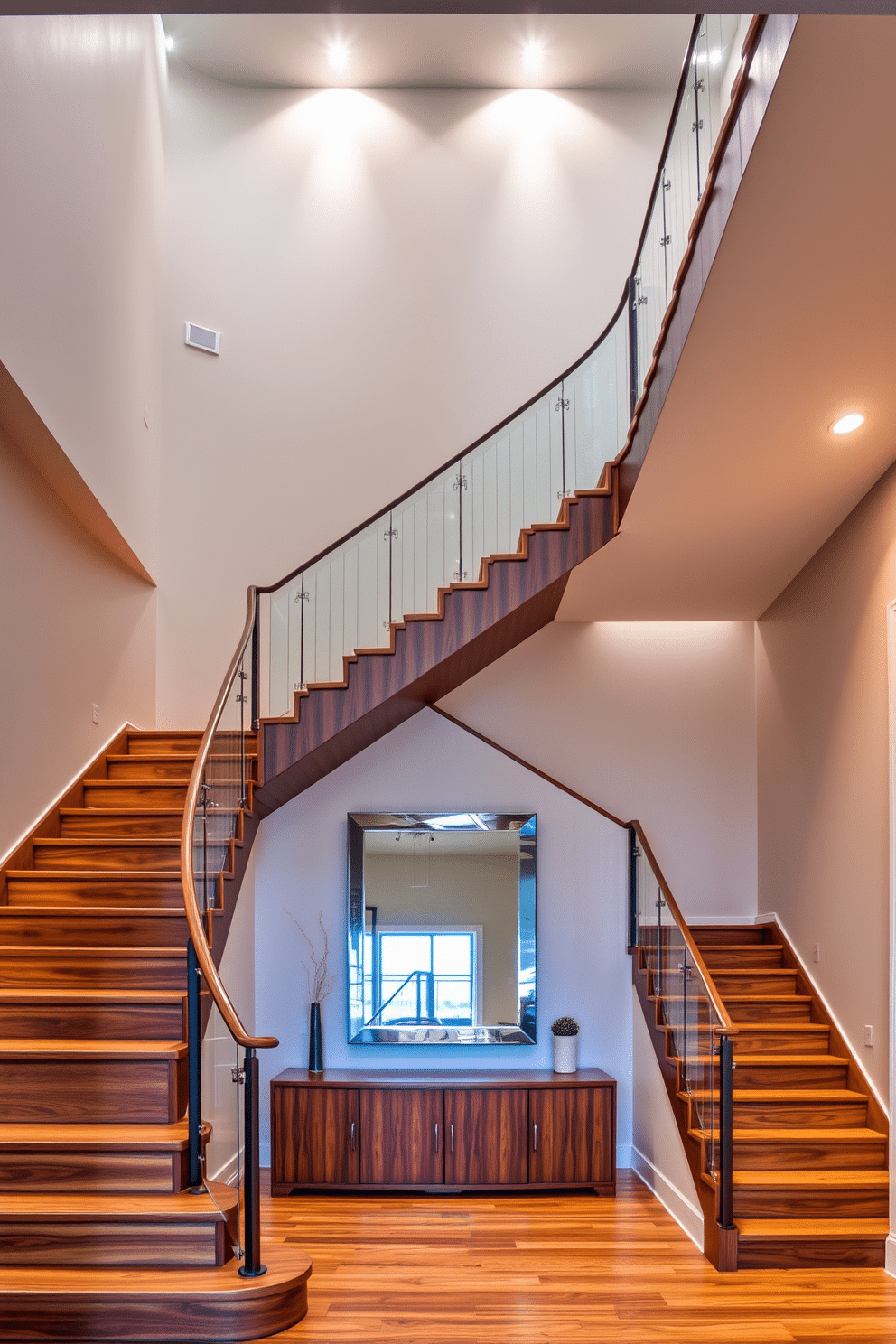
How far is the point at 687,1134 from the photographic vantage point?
6117mm

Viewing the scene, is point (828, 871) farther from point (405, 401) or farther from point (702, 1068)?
point (405, 401)

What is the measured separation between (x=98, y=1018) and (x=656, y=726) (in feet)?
16.0

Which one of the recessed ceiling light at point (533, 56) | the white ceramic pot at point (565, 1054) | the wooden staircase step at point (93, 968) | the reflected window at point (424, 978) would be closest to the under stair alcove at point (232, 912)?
the wooden staircase step at point (93, 968)

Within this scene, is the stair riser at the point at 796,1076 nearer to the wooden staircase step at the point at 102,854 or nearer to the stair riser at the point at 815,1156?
the stair riser at the point at 815,1156

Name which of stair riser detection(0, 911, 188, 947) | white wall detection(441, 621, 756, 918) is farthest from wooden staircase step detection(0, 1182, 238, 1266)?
white wall detection(441, 621, 756, 918)

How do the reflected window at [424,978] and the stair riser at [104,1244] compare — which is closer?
the stair riser at [104,1244]

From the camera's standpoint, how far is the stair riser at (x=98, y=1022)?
5172 millimetres

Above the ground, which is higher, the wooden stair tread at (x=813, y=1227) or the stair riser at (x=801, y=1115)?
the stair riser at (x=801, y=1115)

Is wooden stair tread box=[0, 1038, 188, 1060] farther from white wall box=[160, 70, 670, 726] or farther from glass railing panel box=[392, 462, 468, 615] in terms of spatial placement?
white wall box=[160, 70, 670, 726]

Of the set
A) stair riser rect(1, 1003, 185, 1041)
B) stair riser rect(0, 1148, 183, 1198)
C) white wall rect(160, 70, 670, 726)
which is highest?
white wall rect(160, 70, 670, 726)

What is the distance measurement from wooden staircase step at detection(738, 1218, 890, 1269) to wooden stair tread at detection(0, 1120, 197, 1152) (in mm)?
2686

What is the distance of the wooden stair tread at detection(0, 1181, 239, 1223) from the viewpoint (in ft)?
14.1

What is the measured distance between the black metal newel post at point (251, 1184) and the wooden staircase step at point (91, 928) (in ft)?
4.46

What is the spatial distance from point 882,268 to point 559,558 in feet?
9.70
